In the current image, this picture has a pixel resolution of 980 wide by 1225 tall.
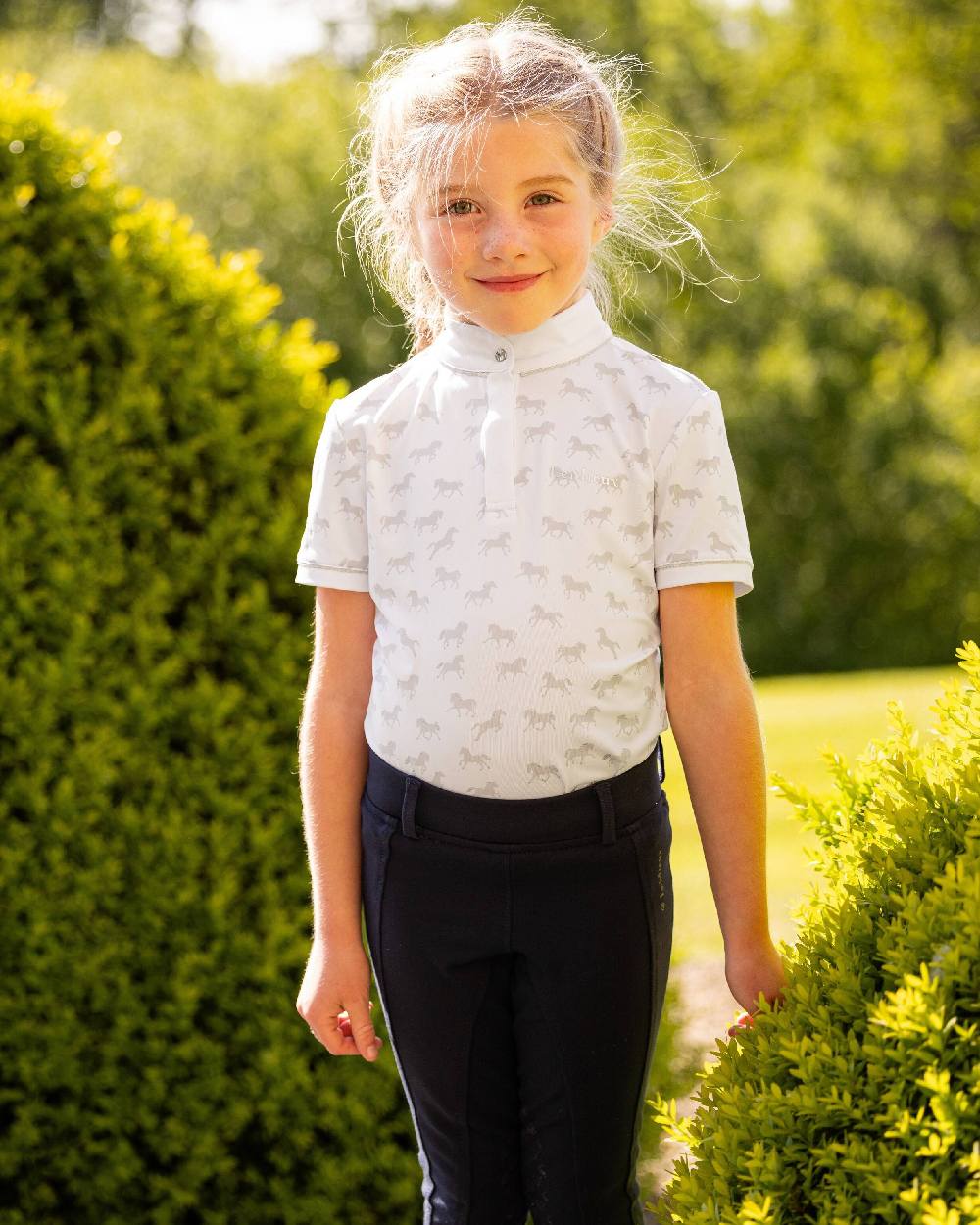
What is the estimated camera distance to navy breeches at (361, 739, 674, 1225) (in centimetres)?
201

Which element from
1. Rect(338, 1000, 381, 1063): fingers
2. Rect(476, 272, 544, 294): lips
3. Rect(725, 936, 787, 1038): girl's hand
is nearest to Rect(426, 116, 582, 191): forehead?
Rect(476, 272, 544, 294): lips

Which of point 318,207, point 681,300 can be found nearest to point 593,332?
point 318,207

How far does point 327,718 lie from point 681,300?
55.9 feet

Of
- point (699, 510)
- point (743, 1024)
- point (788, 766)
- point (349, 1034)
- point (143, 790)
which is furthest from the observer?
point (788, 766)

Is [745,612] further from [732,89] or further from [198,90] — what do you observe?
[732,89]

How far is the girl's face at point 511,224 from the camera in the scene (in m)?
2.01

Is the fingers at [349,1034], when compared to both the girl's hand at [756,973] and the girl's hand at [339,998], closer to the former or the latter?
the girl's hand at [339,998]

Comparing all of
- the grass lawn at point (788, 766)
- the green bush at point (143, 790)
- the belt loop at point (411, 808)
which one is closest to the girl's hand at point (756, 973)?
the belt loop at point (411, 808)

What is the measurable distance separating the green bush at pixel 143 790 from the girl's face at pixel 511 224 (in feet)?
3.87

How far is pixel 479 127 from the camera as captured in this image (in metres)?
2.01

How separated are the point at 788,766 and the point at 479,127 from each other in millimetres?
6578

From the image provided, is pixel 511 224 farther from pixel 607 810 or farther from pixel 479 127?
pixel 607 810

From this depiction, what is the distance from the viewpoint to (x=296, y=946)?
3.07m

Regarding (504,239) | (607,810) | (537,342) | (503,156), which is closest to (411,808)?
(607,810)
